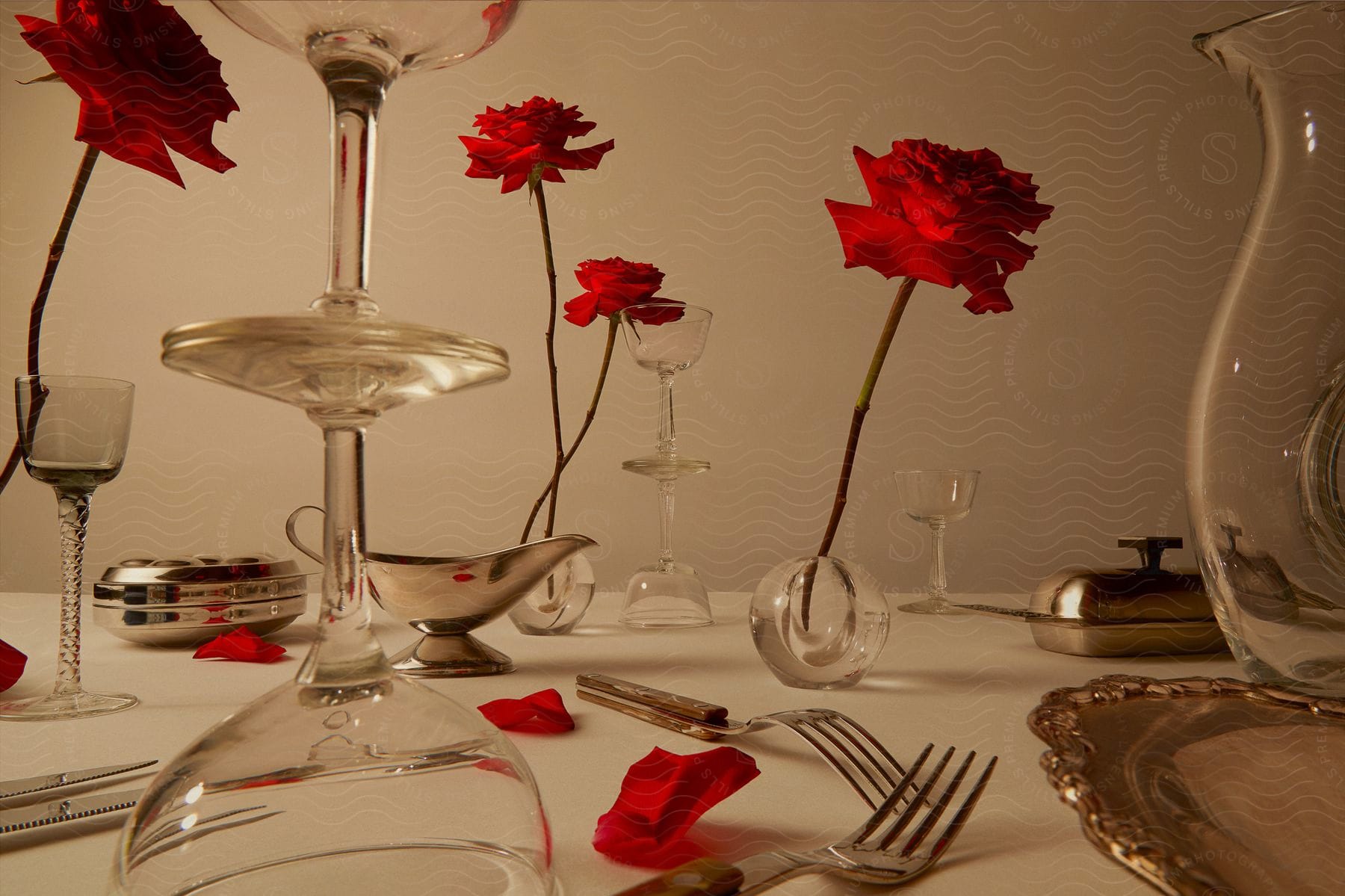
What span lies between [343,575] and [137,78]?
0.34 meters

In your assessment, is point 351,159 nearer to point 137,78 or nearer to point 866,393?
point 137,78

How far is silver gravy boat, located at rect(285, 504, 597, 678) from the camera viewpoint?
1.84 ft

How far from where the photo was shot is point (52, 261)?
50cm

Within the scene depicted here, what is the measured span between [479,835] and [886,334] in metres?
0.44

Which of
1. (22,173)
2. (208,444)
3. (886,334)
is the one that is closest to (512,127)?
(886,334)

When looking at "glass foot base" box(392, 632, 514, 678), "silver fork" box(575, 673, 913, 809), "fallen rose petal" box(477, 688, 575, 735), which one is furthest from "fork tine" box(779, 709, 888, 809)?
"glass foot base" box(392, 632, 514, 678)

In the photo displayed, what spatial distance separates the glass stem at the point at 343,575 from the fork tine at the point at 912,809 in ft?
0.57

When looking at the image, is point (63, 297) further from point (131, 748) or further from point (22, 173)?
point (131, 748)

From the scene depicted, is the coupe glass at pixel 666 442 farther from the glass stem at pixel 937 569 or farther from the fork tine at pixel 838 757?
the fork tine at pixel 838 757

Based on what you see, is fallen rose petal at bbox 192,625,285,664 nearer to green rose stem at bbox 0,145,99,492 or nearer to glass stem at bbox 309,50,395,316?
green rose stem at bbox 0,145,99,492

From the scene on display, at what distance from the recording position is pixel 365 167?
0.81 ft

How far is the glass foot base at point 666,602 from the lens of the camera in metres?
0.82

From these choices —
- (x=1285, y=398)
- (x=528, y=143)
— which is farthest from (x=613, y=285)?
(x=1285, y=398)

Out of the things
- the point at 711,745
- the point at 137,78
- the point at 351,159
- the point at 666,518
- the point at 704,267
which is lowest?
the point at 711,745
